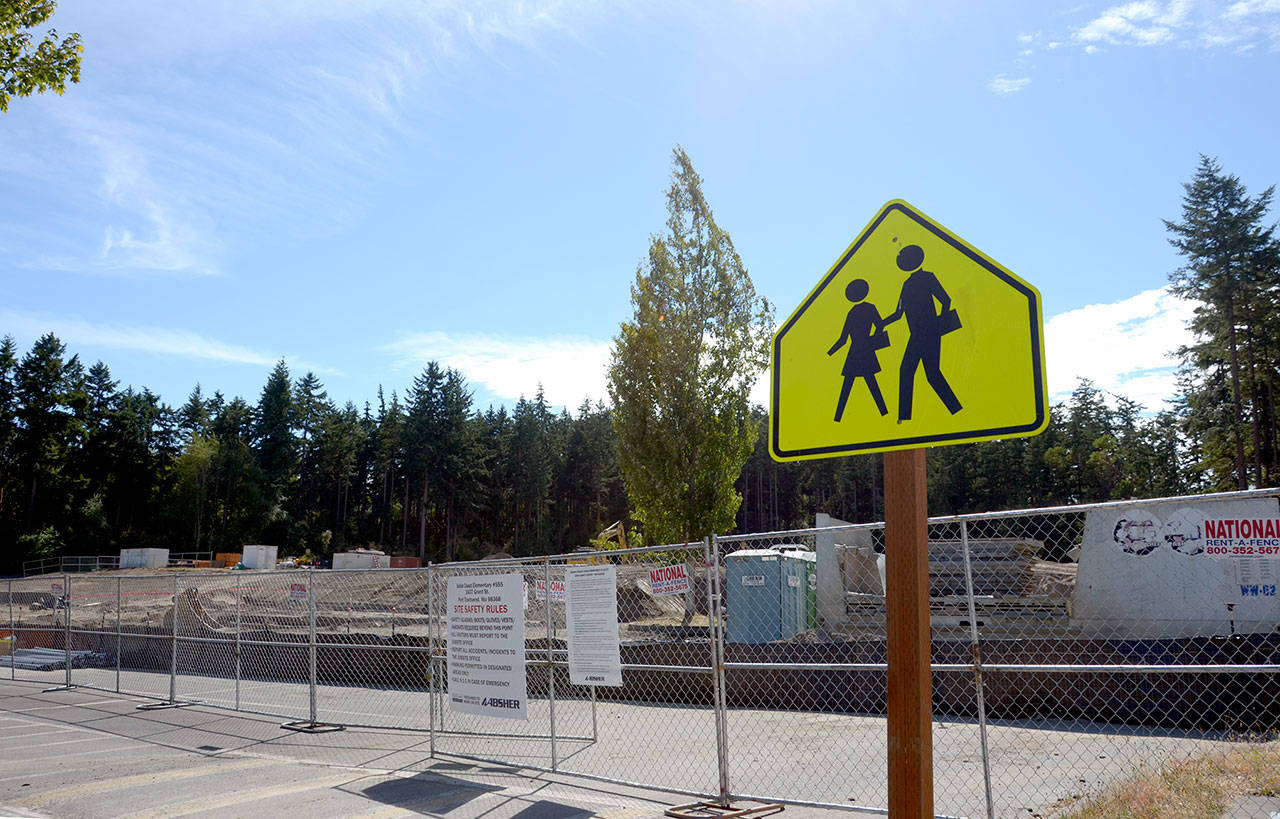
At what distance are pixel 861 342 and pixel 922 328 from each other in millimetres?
218

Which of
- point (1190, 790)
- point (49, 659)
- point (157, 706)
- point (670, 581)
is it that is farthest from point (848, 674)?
point (49, 659)

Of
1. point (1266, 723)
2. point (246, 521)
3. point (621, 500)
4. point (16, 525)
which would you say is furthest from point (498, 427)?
point (1266, 723)

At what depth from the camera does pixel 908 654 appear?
2.65 metres

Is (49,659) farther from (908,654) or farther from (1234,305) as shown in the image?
(1234,305)

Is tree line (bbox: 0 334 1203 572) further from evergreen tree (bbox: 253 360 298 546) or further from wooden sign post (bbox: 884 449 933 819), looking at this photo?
wooden sign post (bbox: 884 449 933 819)

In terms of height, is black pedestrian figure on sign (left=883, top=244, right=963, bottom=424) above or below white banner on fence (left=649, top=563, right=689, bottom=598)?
above

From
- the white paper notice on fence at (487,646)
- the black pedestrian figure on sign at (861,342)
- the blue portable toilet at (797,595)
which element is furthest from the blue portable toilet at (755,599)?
the black pedestrian figure on sign at (861,342)

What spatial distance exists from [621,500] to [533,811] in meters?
90.9

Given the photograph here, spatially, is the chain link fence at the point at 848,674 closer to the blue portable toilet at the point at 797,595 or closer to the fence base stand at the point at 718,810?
the blue portable toilet at the point at 797,595

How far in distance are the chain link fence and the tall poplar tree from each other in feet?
9.57

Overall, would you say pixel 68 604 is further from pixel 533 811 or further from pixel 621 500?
pixel 621 500

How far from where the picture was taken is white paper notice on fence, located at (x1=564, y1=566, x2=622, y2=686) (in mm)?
8016

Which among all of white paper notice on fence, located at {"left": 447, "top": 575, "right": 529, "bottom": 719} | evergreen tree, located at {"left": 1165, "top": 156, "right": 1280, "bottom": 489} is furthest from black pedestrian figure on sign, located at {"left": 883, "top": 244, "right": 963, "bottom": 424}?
evergreen tree, located at {"left": 1165, "top": 156, "right": 1280, "bottom": 489}

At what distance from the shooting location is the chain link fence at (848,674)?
775cm
